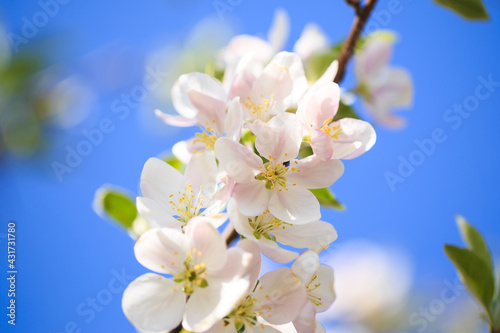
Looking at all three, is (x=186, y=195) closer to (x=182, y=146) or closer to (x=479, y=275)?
(x=182, y=146)

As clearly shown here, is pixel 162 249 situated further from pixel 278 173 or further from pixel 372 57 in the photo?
pixel 372 57

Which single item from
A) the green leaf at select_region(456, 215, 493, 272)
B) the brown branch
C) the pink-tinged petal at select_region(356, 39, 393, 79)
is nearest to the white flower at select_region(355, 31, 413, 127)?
the pink-tinged petal at select_region(356, 39, 393, 79)

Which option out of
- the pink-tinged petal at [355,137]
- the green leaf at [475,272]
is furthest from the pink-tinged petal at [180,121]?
the green leaf at [475,272]

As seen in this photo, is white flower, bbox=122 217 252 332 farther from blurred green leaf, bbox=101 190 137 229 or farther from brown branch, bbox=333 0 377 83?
brown branch, bbox=333 0 377 83

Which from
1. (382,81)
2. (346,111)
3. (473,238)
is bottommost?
(473,238)

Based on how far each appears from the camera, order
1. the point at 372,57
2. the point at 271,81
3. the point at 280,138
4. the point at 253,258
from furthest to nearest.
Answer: the point at 372,57 < the point at 271,81 < the point at 280,138 < the point at 253,258

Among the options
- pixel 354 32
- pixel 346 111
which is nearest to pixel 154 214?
pixel 346 111

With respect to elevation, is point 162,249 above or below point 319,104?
below
